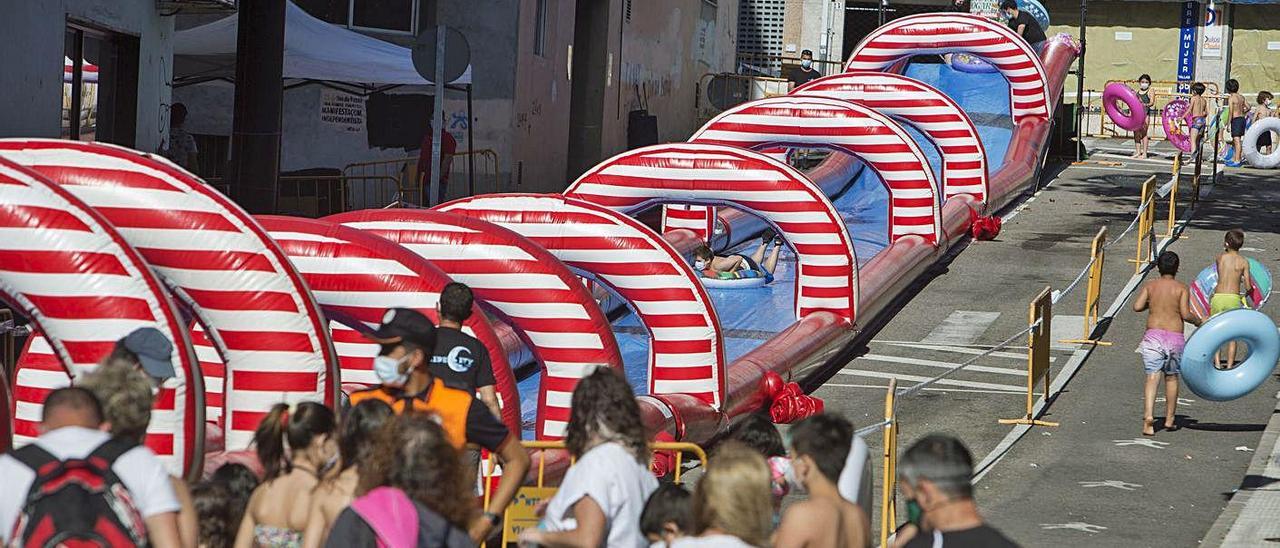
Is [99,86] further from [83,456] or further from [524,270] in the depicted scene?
[83,456]

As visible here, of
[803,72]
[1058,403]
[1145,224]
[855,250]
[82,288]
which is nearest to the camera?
[82,288]

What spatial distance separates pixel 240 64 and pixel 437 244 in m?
7.43

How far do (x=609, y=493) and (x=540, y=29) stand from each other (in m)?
23.8

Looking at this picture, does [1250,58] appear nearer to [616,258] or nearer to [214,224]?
[616,258]

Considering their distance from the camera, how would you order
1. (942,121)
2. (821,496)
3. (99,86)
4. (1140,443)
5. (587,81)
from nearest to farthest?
(821,496)
(1140,443)
(99,86)
(942,121)
(587,81)

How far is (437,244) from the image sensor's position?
1204cm

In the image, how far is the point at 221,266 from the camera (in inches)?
356

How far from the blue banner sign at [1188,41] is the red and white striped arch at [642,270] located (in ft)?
104

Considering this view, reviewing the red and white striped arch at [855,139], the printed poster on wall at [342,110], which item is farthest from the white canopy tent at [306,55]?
the red and white striped arch at [855,139]

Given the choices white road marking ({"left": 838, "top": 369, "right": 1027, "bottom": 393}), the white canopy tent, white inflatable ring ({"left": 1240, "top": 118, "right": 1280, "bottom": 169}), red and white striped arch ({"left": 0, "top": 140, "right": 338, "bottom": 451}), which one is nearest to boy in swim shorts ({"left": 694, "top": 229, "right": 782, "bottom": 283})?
the white canopy tent

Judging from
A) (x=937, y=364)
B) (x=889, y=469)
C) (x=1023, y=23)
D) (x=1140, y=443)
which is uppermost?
(x=1023, y=23)

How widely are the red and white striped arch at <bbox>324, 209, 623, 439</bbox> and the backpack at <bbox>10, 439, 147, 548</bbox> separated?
21.4ft

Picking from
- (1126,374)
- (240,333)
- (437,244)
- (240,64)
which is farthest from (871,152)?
(240,333)

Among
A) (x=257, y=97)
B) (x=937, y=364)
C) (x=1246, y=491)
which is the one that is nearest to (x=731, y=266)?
(x=937, y=364)
